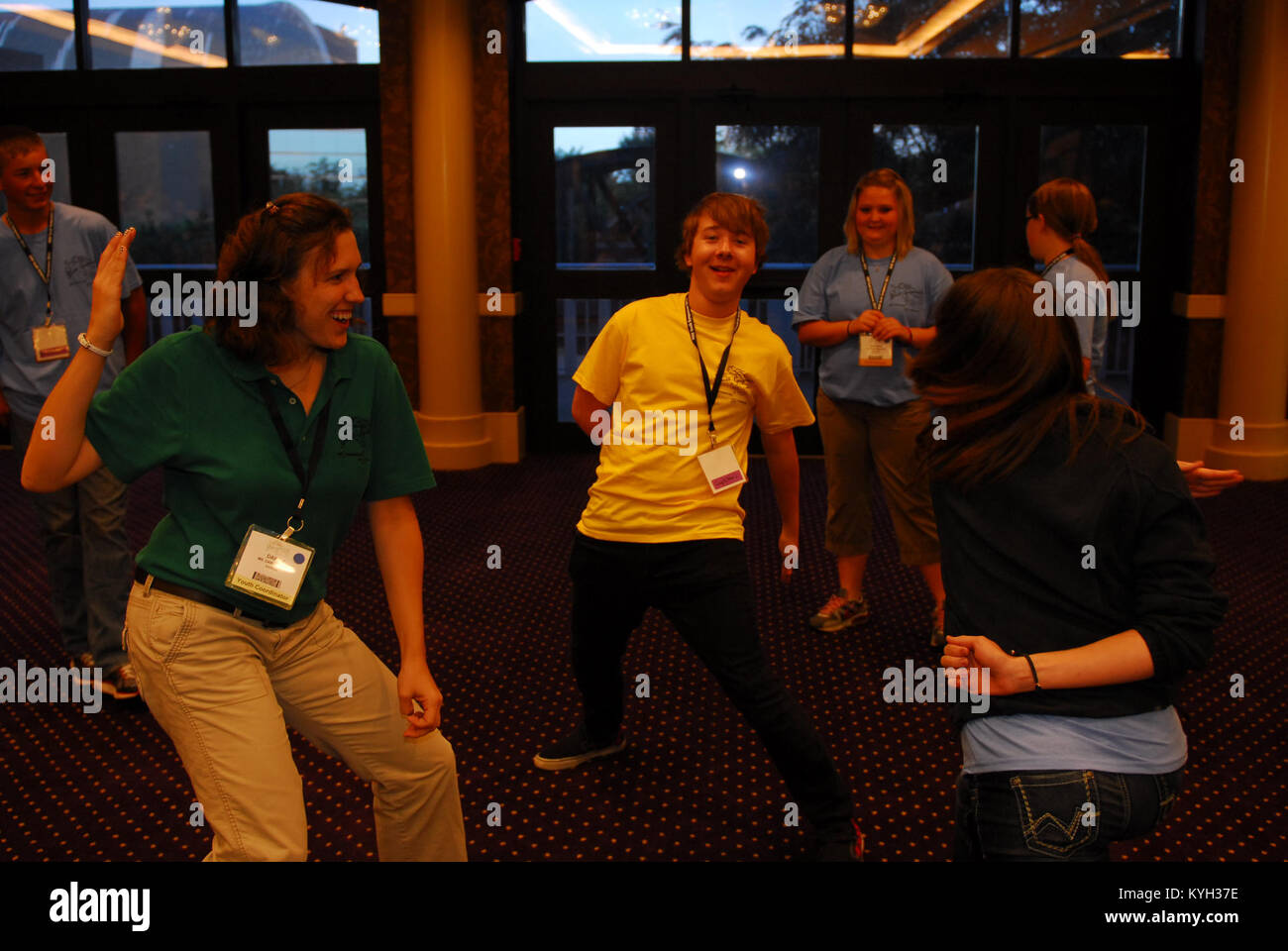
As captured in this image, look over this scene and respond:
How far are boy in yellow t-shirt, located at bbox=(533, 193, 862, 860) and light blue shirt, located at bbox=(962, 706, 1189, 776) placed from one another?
3.05ft

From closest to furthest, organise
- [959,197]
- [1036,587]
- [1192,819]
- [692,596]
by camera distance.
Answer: [1036,587], [692,596], [1192,819], [959,197]

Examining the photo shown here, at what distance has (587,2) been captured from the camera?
6801 millimetres

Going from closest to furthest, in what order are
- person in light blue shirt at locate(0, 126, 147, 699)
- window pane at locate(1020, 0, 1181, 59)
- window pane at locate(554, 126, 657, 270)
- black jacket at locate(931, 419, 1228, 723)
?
black jacket at locate(931, 419, 1228, 723), person in light blue shirt at locate(0, 126, 147, 699), window pane at locate(1020, 0, 1181, 59), window pane at locate(554, 126, 657, 270)

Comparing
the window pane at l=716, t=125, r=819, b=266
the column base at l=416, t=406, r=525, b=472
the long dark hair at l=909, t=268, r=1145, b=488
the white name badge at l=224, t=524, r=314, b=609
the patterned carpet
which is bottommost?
the patterned carpet

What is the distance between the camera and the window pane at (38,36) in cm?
697

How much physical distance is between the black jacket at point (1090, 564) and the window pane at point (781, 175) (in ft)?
17.7

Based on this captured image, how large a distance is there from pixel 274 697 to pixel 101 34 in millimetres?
6487

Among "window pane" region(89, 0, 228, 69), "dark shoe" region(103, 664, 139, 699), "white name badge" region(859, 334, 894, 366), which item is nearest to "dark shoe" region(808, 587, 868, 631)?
"white name badge" region(859, 334, 894, 366)

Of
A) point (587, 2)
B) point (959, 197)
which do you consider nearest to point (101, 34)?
point (587, 2)

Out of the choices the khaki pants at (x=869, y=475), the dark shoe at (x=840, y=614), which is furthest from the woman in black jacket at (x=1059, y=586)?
the dark shoe at (x=840, y=614)

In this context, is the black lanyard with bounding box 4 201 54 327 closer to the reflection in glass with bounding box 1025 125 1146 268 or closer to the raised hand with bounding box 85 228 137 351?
the raised hand with bounding box 85 228 137 351

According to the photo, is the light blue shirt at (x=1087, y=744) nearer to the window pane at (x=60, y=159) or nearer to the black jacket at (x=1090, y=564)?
the black jacket at (x=1090, y=564)

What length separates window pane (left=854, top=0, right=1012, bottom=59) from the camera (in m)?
6.62

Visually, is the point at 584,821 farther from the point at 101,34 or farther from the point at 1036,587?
the point at 101,34
